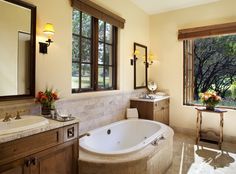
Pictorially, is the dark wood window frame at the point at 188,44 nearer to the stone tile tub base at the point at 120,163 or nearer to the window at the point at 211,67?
the window at the point at 211,67

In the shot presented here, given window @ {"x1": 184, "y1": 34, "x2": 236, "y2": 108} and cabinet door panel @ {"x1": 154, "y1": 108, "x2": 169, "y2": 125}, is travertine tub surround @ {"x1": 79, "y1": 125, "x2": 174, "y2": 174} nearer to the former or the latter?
cabinet door panel @ {"x1": 154, "y1": 108, "x2": 169, "y2": 125}

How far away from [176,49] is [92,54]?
7.31 feet

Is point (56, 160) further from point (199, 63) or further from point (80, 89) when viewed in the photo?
point (199, 63)

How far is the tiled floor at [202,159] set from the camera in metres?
2.56

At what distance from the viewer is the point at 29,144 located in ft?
4.65

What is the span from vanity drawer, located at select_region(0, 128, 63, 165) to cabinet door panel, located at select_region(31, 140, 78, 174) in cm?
6

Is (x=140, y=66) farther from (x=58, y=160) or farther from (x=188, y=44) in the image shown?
(x=58, y=160)

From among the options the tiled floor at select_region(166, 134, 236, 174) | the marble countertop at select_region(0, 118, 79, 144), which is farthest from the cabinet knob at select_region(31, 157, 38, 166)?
the tiled floor at select_region(166, 134, 236, 174)

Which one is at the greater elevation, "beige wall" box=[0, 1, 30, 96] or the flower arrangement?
"beige wall" box=[0, 1, 30, 96]

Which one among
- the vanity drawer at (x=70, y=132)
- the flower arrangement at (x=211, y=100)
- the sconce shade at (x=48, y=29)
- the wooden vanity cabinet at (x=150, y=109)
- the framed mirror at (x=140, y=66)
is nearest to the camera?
the vanity drawer at (x=70, y=132)

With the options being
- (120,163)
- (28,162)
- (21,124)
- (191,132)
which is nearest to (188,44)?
(191,132)

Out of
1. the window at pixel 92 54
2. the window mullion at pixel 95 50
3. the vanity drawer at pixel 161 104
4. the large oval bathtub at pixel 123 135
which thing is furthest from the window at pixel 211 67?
the window mullion at pixel 95 50

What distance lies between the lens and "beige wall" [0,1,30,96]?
1.82 m

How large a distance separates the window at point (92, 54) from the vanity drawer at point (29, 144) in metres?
1.14
